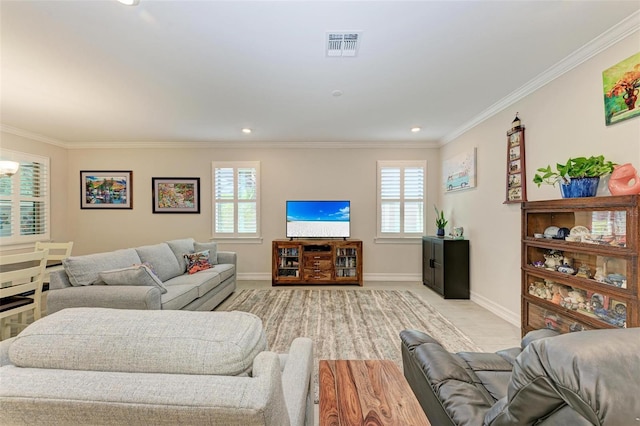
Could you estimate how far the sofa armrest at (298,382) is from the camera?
853mm

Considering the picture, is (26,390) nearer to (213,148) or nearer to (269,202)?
(269,202)

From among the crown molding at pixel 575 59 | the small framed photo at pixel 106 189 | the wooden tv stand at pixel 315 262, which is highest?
the crown molding at pixel 575 59

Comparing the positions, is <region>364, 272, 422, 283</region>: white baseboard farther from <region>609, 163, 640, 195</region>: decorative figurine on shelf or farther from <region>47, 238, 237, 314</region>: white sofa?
<region>609, 163, 640, 195</region>: decorative figurine on shelf

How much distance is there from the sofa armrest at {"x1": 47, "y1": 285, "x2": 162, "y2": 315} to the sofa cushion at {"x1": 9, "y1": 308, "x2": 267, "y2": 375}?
6.01ft

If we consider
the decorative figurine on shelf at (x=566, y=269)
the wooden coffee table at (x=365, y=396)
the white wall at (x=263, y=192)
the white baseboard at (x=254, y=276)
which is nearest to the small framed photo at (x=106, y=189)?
the white wall at (x=263, y=192)

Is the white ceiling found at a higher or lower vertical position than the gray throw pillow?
higher

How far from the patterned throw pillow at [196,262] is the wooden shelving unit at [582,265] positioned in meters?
3.84

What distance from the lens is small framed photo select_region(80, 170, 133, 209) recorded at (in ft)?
17.9

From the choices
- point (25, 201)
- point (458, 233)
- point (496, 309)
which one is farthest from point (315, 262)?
point (25, 201)

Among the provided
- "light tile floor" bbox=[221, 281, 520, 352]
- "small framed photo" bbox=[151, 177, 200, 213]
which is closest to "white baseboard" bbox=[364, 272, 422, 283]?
"light tile floor" bbox=[221, 281, 520, 352]

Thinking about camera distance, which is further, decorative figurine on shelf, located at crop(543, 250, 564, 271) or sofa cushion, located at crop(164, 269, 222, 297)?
sofa cushion, located at crop(164, 269, 222, 297)

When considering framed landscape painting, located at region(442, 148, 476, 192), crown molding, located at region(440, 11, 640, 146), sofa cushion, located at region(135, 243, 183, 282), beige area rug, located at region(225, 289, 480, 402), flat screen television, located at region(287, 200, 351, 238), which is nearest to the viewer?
crown molding, located at region(440, 11, 640, 146)

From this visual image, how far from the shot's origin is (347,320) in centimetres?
335

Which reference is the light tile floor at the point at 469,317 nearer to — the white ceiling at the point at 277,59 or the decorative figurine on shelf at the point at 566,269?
the decorative figurine on shelf at the point at 566,269
